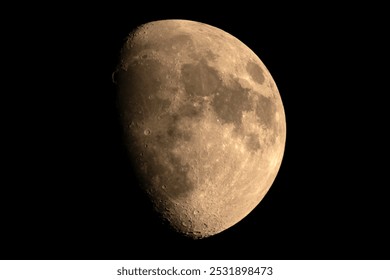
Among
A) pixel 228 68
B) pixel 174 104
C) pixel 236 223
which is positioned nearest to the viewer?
pixel 174 104

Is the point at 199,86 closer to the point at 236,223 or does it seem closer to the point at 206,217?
the point at 206,217

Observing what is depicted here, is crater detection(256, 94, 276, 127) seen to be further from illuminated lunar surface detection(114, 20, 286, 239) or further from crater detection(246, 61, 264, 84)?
crater detection(246, 61, 264, 84)

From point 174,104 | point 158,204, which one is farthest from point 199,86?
point 158,204

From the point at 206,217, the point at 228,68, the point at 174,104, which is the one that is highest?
the point at 228,68

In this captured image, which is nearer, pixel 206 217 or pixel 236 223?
pixel 206 217

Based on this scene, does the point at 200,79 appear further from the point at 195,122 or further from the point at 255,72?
the point at 255,72

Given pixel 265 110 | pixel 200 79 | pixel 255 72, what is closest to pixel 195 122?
pixel 200 79

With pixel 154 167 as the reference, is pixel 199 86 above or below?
above

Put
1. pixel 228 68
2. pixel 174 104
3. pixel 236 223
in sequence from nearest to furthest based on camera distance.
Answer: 1. pixel 174 104
2. pixel 228 68
3. pixel 236 223
